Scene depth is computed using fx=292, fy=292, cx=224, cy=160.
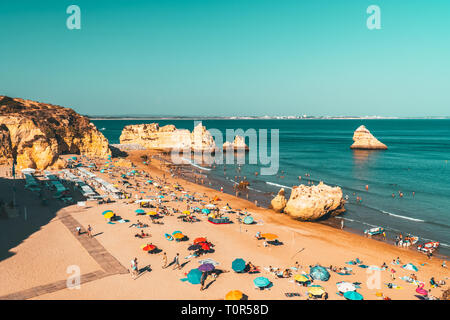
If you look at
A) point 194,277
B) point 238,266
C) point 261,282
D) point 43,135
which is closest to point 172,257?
point 194,277

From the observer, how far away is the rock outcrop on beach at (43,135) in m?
52.6

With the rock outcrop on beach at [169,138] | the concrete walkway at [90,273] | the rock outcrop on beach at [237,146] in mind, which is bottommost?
the concrete walkway at [90,273]

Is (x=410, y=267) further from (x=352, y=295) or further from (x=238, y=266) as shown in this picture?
(x=238, y=266)

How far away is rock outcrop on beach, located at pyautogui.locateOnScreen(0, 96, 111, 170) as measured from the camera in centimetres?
5259

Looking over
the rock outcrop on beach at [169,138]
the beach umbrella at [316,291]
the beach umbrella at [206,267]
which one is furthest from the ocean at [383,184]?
the rock outcrop on beach at [169,138]

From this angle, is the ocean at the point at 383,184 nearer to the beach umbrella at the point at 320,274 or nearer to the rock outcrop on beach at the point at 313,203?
the rock outcrop on beach at the point at 313,203

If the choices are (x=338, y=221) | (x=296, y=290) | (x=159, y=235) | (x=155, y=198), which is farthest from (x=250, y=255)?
(x=155, y=198)

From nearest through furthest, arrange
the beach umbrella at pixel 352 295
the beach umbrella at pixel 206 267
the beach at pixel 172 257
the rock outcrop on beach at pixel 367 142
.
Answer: the beach umbrella at pixel 352 295 < the beach at pixel 172 257 < the beach umbrella at pixel 206 267 < the rock outcrop on beach at pixel 367 142

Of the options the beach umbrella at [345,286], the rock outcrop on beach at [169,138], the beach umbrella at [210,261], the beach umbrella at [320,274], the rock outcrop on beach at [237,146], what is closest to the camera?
the beach umbrella at [345,286]

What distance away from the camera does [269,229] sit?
3197 centimetres

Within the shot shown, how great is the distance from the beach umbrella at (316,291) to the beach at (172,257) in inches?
23.0

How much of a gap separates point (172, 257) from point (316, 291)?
36.8 feet

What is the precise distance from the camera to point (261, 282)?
19484mm

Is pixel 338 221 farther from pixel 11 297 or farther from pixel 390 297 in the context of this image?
pixel 11 297
